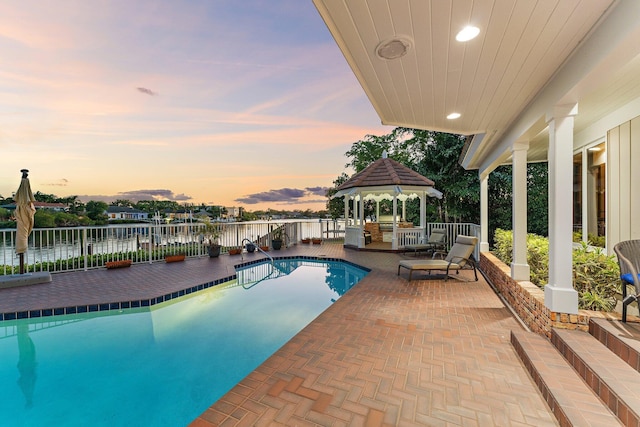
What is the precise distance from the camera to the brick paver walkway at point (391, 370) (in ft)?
6.73

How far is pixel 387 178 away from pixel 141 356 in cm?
963

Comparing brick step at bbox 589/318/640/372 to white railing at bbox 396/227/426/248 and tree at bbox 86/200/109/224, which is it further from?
tree at bbox 86/200/109/224

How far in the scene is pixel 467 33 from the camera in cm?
230

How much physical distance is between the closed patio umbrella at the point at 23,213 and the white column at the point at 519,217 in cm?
997

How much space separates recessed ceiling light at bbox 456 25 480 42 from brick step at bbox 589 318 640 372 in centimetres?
284

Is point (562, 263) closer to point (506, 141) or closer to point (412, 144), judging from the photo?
point (506, 141)

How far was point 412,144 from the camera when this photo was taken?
16469 millimetres

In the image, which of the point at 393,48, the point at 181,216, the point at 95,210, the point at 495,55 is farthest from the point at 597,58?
the point at 95,210

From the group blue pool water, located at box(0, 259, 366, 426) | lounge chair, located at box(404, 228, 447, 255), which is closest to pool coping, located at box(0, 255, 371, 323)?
blue pool water, located at box(0, 259, 366, 426)

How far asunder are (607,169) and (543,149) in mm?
2371

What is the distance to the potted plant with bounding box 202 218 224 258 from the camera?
977 cm

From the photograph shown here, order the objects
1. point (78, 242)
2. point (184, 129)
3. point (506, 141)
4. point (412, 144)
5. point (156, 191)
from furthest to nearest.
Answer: point (156, 191) → point (412, 144) → point (184, 129) → point (78, 242) → point (506, 141)

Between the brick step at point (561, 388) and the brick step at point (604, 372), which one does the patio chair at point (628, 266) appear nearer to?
the brick step at point (604, 372)

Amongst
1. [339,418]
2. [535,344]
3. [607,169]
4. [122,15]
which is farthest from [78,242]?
[607,169]
